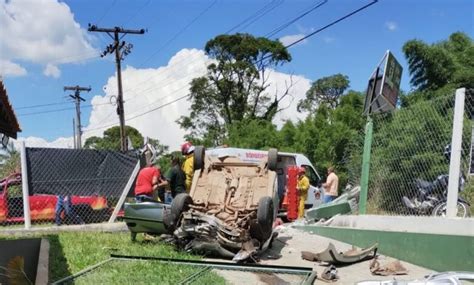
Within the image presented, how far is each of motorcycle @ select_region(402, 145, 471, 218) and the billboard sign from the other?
6.23 ft

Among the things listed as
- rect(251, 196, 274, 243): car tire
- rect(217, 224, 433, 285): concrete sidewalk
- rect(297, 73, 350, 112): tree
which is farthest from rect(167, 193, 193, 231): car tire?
rect(297, 73, 350, 112): tree

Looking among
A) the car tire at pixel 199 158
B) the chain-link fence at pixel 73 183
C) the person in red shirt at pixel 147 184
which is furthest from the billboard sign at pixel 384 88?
the chain-link fence at pixel 73 183

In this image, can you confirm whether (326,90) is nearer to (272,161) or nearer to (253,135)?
(253,135)

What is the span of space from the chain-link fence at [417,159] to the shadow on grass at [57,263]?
462 centimetres

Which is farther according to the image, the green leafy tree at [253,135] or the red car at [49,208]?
the green leafy tree at [253,135]

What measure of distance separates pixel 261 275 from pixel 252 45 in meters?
34.3

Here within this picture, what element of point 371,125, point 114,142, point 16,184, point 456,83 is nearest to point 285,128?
point 456,83

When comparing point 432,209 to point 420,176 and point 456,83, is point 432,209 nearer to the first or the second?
point 420,176

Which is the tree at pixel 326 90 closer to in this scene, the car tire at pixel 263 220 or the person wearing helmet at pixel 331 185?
the person wearing helmet at pixel 331 185

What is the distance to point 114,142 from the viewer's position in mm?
64875

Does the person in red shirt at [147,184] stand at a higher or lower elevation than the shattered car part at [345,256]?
higher

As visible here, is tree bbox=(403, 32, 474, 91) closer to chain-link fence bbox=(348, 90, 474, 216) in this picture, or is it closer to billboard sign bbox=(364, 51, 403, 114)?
billboard sign bbox=(364, 51, 403, 114)

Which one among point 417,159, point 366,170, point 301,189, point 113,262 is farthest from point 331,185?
point 113,262

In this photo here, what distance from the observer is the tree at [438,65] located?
20.4 metres
